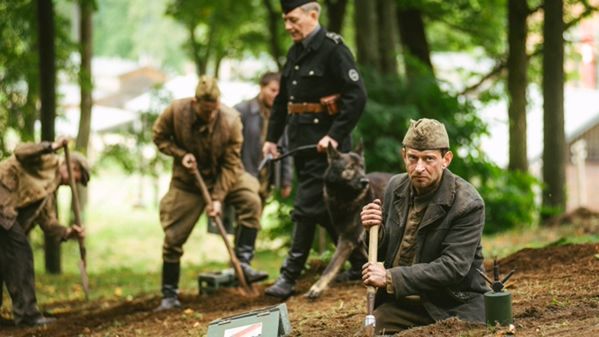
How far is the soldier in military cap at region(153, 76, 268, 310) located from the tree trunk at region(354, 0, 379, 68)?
7.00 meters

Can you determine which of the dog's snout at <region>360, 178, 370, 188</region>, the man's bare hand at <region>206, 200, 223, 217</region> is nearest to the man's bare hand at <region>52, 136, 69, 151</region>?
the man's bare hand at <region>206, 200, 223, 217</region>

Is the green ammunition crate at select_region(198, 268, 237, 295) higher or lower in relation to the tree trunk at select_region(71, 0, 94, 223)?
lower

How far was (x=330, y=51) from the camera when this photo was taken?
358 inches

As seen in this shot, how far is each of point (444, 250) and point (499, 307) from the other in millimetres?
467

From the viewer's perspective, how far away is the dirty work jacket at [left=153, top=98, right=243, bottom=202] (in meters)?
9.66

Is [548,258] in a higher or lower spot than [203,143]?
lower

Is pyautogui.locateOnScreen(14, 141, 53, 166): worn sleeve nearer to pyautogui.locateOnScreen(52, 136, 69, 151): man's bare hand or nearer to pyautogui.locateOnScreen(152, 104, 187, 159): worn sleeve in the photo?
pyautogui.locateOnScreen(52, 136, 69, 151): man's bare hand

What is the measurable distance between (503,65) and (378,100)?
354 inches

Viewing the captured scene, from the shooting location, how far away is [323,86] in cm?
914

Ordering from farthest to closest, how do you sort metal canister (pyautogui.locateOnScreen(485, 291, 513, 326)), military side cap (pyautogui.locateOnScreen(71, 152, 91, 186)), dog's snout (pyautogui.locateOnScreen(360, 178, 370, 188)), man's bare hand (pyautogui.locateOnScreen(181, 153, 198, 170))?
1. military side cap (pyautogui.locateOnScreen(71, 152, 91, 186))
2. man's bare hand (pyautogui.locateOnScreen(181, 153, 198, 170))
3. dog's snout (pyautogui.locateOnScreen(360, 178, 370, 188))
4. metal canister (pyautogui.locateOnScreen(485, 291, 513, 326))

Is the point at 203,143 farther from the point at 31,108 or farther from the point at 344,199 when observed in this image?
the point at 31,108

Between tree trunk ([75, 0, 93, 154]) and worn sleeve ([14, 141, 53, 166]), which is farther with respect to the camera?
tree trunk ([75, 0, 93, 154])

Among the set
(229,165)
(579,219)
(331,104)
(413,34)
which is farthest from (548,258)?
(413,34)

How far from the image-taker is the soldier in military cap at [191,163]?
9625 mm
